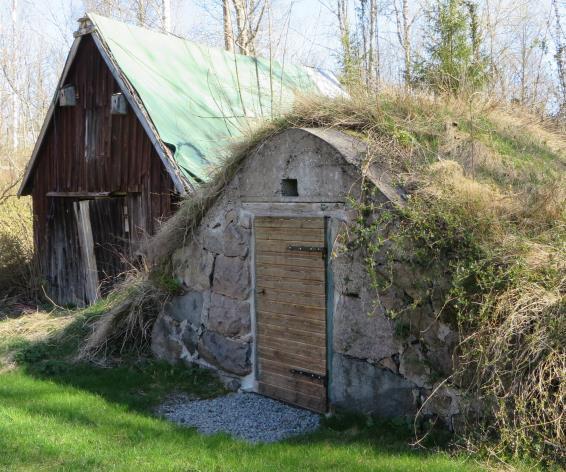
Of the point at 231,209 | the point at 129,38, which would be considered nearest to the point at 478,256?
the point at 231,209

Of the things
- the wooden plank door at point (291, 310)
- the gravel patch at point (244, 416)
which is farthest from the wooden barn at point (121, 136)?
the gravel patch at point (244, 416)

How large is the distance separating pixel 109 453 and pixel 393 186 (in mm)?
3340

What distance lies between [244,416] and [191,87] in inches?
289

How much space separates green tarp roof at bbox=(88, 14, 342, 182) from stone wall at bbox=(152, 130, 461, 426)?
270cm

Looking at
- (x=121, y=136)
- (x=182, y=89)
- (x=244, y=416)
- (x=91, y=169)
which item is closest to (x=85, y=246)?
(x=91, y=169)

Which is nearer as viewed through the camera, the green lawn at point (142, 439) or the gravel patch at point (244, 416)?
the green lawn at point (142, 439)

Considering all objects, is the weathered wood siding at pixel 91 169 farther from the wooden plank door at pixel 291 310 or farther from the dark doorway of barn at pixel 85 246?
the wooden plank door at pixel 291 310

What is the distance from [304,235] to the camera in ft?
21.1

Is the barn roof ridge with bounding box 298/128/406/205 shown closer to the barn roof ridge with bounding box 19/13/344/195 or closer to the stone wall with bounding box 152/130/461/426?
the stone wall with bounding box 152/130/461/426

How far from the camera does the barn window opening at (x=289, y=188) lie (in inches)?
261

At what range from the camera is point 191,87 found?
12.0 m

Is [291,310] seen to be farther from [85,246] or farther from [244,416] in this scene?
[85,246]

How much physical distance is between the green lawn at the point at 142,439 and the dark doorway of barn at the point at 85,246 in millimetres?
4325

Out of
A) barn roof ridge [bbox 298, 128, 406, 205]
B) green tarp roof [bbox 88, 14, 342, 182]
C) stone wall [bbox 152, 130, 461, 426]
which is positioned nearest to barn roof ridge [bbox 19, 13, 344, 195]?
green tarp roof [bbox 88, 14, 342, 182]
